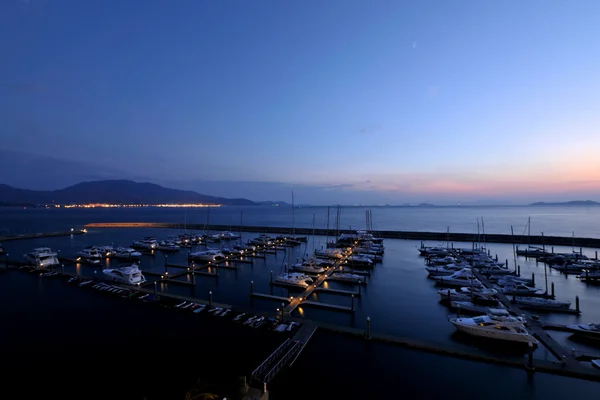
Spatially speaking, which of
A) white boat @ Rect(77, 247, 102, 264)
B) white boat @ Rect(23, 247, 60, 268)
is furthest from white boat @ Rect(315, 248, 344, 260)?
white boat @ Rect(23, 247, 60, 268)

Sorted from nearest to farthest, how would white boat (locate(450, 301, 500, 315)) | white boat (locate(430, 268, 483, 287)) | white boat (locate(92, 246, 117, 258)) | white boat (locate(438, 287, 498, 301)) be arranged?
white boat (locate(450, 301, 500, 315))
white boat (locate(438, 287, 498, 301))
white boat (locate(430, 268, 483, 287))
white boat (locate(92, 246, 117, 258))

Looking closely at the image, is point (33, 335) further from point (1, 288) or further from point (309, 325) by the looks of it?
point (309, 325)

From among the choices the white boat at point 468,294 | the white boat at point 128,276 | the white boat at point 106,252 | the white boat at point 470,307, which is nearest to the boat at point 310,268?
the white boat at point 468,294

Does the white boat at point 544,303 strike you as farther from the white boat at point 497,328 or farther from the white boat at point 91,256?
the white boat at point 91,256

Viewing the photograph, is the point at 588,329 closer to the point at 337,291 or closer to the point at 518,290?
the point at 518,290

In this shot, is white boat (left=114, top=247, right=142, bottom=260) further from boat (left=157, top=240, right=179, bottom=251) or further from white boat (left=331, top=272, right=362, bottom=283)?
white boat (left=331, top=272, right=362, bottom=283)

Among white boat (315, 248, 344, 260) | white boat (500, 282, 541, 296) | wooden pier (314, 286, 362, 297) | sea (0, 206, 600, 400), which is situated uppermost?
white boat (315, 248, 344, 260)

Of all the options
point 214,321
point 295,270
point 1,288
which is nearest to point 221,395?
point 214,321

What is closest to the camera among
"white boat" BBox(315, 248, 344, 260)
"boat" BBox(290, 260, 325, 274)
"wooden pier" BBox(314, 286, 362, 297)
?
"wooden pier" BBox(314, 286, 362, 297)
